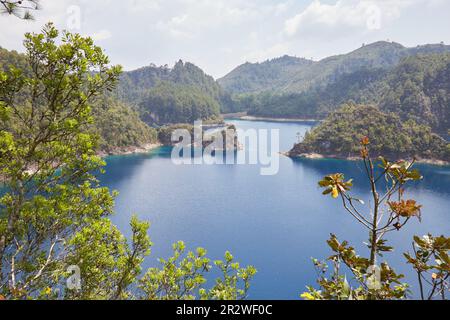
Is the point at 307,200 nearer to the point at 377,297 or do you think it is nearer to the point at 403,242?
the point at 403,242

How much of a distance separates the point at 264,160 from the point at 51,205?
303ft

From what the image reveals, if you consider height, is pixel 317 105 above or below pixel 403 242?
above

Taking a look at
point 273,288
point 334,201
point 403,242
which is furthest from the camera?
point 334,201

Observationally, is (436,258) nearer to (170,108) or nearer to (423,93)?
(423,93)

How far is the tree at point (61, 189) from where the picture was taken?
25.0 feet

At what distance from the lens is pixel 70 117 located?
8.28 m

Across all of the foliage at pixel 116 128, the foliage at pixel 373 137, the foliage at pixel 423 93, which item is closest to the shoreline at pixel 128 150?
the foliage at pixel 116 128

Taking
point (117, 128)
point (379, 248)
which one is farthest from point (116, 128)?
point (379, 248)

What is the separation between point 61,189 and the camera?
8695mm

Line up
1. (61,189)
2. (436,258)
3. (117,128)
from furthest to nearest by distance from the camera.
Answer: (117,128), (61,189), (436,258)

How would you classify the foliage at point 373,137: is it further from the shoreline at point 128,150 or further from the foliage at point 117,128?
the foliage at point 117,128

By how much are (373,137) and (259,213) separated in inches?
2424

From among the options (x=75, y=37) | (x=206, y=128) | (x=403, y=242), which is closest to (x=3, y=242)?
(x=75, y=37)

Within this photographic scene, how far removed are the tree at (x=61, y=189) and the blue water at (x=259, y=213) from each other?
2055 centimetres
